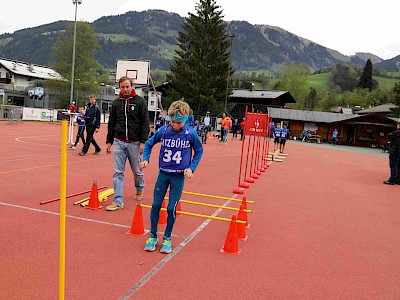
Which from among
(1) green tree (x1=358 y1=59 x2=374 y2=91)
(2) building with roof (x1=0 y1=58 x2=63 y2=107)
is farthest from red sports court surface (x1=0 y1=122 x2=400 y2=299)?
(1) green tree (x1=358 y1=59 x2=374 y2=91)

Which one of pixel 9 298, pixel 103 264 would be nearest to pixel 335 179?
pixel 103 264

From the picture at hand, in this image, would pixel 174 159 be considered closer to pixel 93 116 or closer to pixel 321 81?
pixel 93 116

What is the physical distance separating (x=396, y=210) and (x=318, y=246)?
3993 mm

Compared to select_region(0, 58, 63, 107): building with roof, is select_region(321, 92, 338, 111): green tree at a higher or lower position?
higher

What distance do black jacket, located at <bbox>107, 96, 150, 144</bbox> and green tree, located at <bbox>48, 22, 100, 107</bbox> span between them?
52627 millimetres

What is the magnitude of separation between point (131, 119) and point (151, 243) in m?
2.41

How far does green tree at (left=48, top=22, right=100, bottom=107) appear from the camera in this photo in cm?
5709

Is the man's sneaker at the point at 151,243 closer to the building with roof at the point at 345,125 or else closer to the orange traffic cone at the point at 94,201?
the orange traffic cone at the point at 94,201

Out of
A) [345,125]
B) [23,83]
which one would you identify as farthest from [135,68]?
[23,83]

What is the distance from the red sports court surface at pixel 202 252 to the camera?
3.88 meters

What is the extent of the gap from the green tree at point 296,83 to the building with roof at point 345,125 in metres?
47.6

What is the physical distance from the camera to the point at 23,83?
Answer: 211 ft

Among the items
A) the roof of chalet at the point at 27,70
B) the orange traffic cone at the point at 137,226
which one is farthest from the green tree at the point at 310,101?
the orange traffic cone at the point at 137,226

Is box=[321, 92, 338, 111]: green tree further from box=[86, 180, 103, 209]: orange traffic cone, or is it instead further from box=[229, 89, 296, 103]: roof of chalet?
box=[86, 180, 103, 209]: orange traffic cone
